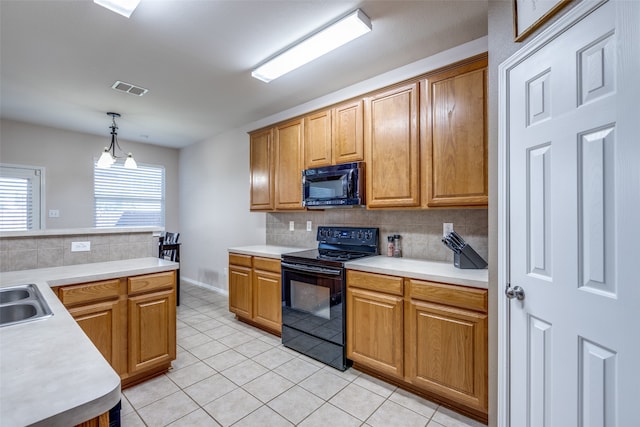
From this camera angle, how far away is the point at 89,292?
196 cm

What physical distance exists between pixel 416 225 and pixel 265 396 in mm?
1801

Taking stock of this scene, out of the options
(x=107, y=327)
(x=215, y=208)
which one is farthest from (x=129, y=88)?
(x=107, y=327)

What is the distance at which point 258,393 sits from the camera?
2.10 metres

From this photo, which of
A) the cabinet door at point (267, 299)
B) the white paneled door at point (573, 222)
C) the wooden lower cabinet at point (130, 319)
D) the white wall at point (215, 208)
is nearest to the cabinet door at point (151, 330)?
the wooden lower cabinet at point (130, 319)

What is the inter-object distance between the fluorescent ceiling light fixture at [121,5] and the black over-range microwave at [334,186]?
1776mm

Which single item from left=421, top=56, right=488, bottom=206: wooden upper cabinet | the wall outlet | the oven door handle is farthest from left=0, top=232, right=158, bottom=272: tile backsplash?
left=421, top=56, right=488, bottom=206: wooden upper cabinet

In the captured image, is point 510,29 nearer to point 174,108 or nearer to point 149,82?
point 149,82

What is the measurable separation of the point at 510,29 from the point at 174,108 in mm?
3461

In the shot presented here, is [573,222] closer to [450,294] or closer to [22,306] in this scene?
[450,294]

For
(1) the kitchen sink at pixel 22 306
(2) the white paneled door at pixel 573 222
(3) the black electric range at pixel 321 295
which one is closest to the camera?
(2) the white paneled door at pixel 573 222

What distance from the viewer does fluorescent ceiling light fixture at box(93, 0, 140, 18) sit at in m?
1.68

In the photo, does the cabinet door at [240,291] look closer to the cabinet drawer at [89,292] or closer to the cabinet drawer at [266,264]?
the cabinet drawer at [266,264]

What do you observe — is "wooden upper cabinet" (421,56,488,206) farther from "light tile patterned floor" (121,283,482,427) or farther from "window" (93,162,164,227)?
"window" (93,162,164,227)

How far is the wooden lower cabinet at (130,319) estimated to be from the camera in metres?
1.96
